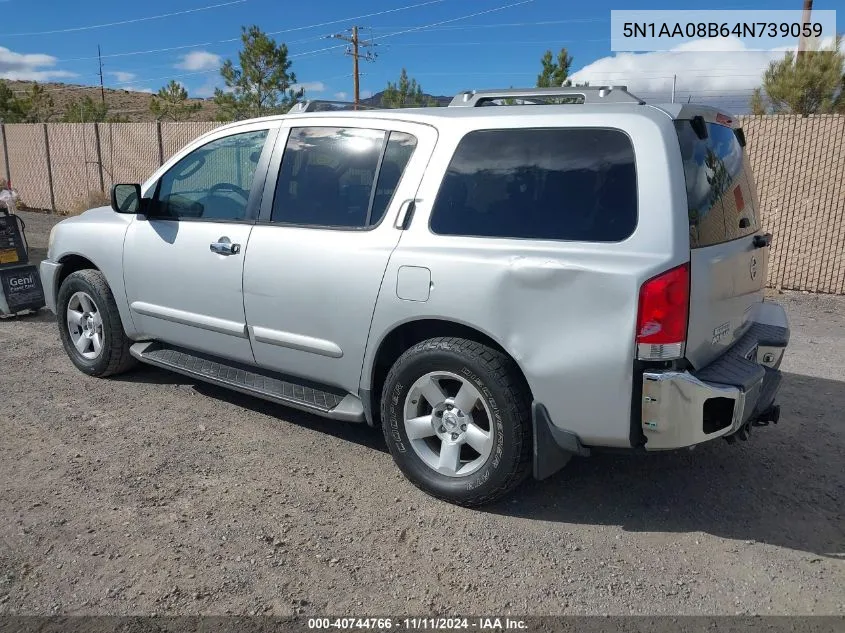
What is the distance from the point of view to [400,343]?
3746 millimetres

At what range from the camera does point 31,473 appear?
12.5 ft

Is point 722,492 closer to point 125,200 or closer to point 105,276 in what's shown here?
point 125,200

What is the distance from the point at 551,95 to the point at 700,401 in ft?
5.70

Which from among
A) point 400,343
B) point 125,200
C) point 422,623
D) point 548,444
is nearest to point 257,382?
point 400,343

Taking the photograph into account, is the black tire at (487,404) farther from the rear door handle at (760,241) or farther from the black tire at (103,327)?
the black tire at (103,327)

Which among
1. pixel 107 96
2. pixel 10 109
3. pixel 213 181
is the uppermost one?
pixel 107 96

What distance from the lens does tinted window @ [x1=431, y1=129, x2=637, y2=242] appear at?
302 centimetres

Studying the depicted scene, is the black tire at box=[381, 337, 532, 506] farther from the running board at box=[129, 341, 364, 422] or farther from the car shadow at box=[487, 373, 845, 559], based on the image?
the running board at box=[129, 341, 364, 422]

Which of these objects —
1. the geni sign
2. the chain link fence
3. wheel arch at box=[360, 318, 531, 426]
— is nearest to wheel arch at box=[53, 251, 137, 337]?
the geni sign

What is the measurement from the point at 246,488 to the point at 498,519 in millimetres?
1334

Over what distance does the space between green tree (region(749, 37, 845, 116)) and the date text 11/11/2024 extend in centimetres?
1602

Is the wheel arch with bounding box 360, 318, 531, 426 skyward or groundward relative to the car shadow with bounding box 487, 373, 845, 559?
skyward

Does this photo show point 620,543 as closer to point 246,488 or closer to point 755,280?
point 755,280

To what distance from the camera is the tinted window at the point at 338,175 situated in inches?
147
